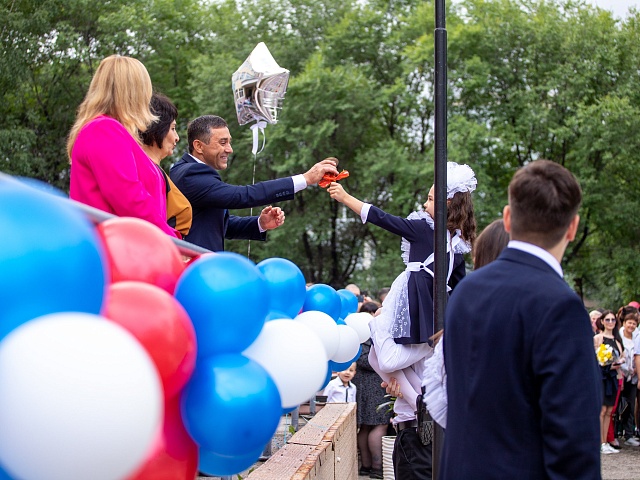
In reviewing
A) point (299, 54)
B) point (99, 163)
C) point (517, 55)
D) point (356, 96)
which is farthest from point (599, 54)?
point (99, 163)

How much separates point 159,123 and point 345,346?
54.0 inches

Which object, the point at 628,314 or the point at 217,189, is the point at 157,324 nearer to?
the point at 217,189

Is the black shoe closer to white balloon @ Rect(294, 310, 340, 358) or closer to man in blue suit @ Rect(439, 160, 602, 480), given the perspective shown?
white balloon @ Rect(294, 310, 340, 358)

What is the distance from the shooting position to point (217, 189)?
3.95 m

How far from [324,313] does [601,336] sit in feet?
31.5

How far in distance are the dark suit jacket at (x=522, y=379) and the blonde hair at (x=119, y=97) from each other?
1.42 m

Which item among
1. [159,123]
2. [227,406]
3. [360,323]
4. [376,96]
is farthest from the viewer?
[376,96]

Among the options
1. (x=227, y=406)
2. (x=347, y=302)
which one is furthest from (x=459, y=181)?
(x=227, y=406)

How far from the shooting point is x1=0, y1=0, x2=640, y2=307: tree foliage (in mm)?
22531

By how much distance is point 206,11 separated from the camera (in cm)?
2772

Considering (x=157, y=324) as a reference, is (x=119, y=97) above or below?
above

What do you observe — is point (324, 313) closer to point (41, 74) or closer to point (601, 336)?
point (601, 336)

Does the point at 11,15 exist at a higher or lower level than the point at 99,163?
higher

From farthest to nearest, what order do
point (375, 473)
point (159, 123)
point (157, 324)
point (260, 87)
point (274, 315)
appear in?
point (375, 473) → point (260, 87) → point (159, 123) → point (274, 315) → point (157, 324)
